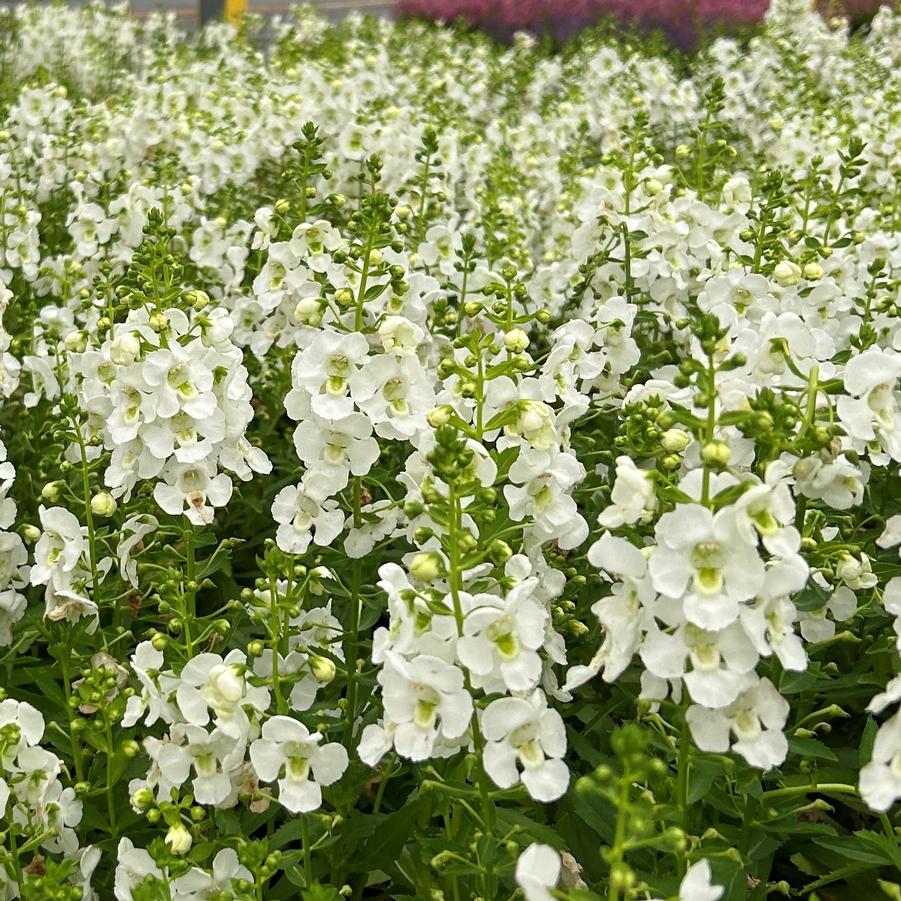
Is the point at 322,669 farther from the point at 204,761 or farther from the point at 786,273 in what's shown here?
the point at 786,273

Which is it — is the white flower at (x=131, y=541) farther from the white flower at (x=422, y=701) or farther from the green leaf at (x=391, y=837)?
the white flower at (x=422, y=701)

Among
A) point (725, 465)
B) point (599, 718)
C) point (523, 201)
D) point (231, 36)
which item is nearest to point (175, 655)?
point (599, 718)

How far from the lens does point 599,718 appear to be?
2.75 m

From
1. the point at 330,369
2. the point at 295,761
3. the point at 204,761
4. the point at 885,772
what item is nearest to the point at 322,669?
the point at 295,761

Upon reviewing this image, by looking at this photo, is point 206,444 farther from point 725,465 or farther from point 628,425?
point 725,465

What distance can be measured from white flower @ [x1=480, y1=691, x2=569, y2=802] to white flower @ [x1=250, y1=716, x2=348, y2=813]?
378 mm

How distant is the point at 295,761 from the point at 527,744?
509 millimetres

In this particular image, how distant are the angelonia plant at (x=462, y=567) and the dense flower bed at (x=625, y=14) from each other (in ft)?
26.3

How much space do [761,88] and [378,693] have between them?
19.1 feet

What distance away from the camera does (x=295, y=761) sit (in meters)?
2.19

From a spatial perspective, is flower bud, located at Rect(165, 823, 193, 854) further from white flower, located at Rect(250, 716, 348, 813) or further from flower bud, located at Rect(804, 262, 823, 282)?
flower bud, located at Rect(804, 262, 823, 282)

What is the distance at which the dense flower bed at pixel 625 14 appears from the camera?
1164 cm

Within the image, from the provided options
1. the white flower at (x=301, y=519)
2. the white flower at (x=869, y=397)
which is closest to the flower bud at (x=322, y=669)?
the white flower at (x=301, y=519)

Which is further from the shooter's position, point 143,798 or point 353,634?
point 353,634
